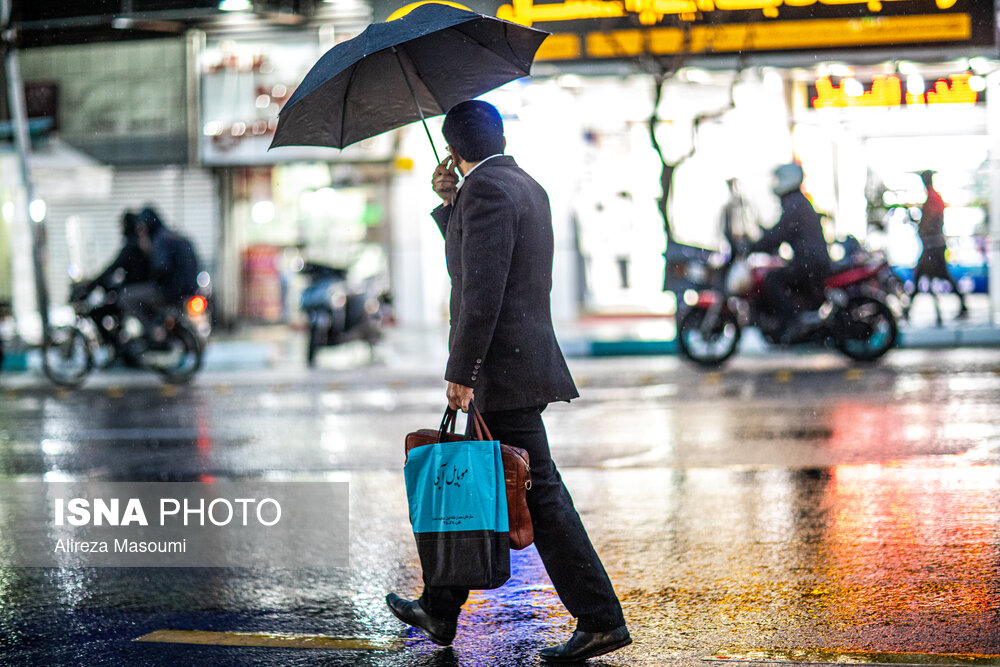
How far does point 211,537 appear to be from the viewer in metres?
6.02

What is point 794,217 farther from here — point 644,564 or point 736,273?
point 644,564

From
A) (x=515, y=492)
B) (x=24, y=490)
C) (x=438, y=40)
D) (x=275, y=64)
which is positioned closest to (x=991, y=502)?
(x=515, y=492)

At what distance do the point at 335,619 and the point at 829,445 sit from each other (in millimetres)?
4262

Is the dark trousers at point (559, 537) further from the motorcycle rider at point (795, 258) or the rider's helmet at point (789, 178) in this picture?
the rider's helmet at point (789, 178)

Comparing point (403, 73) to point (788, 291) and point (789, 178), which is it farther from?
point (789, 178)

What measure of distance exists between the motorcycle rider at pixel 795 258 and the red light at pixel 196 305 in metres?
6.62

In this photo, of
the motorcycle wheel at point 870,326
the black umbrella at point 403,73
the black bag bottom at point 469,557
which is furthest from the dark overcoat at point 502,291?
the motorcycle wheel at point 870,326

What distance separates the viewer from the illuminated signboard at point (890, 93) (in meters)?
17.8

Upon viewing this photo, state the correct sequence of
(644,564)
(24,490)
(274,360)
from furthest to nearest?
1. (274,360)
2. (24,490)
3. (644,564)

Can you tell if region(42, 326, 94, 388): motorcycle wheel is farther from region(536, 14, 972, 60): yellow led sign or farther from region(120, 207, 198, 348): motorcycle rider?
region(536, 14, 972, 60): yellow led sign

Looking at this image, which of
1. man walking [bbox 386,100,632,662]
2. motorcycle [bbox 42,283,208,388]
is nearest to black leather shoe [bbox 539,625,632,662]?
man walking [bbox 386,100,632,662]

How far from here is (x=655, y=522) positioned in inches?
233

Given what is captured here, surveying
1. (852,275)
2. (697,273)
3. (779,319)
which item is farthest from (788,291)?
(697,273)

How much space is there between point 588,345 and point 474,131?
1143cm
